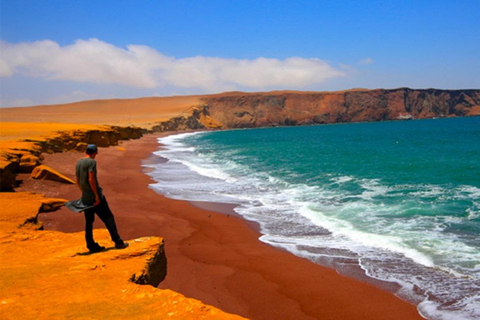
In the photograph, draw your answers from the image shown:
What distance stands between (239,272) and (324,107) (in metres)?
163

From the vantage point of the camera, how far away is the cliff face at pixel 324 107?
526ft

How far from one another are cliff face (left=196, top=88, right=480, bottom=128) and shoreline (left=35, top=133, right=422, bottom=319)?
147 meters

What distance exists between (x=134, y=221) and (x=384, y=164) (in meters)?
18.4

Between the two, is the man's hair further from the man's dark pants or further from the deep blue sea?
the deep blue sea

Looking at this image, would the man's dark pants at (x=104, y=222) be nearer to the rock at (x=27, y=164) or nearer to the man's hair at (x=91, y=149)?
the man's hair at (x=91, y=149)

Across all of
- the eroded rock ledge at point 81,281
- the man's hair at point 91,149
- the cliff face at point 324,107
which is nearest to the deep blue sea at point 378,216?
the eroded rock ledge at point 81,281

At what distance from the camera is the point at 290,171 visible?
2291 centimetres

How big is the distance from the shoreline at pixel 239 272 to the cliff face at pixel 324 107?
482 ft

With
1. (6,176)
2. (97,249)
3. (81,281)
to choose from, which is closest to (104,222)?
(97,249)

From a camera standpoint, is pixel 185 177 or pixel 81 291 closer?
pixel 81 291

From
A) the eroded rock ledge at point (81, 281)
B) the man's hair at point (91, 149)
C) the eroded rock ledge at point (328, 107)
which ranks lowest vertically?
the eroded rock ledge at point (81, 281)

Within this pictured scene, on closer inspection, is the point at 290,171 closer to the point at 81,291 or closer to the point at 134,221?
the point at 134,221

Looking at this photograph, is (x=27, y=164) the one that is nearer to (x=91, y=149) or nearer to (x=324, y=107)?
(x=91, y=149)

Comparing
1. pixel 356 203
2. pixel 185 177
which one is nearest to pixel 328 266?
pixel 356 203
